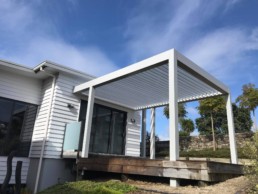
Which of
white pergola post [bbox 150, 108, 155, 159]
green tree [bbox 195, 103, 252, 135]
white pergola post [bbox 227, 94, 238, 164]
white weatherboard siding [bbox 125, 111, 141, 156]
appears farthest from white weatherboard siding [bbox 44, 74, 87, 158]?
green tree [bbox 195, 103, 252, 135]

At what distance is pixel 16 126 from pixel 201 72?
6031 millimetres

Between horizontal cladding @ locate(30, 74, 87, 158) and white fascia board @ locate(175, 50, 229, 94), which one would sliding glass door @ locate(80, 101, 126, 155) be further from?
white fascia board @ locate(175, 50, 229, 94)

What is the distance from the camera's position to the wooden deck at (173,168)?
3.65m

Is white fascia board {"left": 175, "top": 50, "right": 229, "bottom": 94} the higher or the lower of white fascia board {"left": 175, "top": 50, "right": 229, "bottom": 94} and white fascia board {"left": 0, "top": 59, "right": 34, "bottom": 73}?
the lower

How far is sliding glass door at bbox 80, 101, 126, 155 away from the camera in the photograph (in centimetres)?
822

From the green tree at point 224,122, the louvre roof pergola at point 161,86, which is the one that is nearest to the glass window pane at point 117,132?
the louvre roof pergola at point 161,86

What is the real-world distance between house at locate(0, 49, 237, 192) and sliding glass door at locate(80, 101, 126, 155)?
38mm

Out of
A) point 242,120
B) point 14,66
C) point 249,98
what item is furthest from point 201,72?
point 242,120

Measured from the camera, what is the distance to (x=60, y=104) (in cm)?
731

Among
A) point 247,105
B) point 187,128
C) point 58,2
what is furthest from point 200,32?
point 187,128

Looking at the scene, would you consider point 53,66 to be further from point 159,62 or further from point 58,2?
point 159,62

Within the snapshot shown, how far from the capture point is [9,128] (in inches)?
275

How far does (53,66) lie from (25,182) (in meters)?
3.84

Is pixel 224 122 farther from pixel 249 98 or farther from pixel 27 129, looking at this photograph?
pixel 27 129
